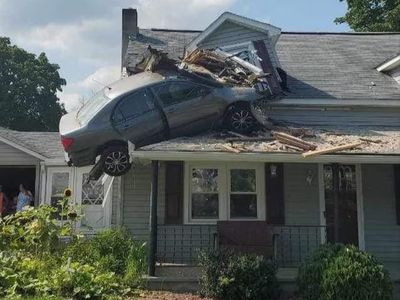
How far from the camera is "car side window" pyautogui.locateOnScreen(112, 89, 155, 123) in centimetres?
1137

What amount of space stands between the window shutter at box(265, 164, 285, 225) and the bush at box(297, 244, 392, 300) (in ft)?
11.8

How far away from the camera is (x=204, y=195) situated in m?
12.3

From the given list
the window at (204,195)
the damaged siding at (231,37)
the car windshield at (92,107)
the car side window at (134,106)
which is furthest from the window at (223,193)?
the damaged siding at (231,37)

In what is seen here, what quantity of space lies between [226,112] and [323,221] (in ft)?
11.3

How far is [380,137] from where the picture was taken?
1180 centimetres

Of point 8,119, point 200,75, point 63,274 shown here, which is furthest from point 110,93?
point 8,119

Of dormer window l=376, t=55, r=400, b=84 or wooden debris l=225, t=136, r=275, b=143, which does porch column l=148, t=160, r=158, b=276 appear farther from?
dormer window l=376, t=55, r=400, b=84

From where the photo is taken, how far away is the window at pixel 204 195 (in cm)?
1223

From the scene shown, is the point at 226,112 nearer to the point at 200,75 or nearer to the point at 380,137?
the point at 200,75

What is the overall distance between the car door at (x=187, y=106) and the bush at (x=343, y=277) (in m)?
4.53

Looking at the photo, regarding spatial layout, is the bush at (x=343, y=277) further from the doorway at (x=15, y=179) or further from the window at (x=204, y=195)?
the doorway at (x=15, y=179)

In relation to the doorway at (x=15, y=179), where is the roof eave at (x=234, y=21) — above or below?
above

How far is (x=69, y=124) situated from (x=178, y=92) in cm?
256

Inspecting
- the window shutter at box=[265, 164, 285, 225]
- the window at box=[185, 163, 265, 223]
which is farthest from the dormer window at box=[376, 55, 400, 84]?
the window at box=[185, 163, 265, 223]
